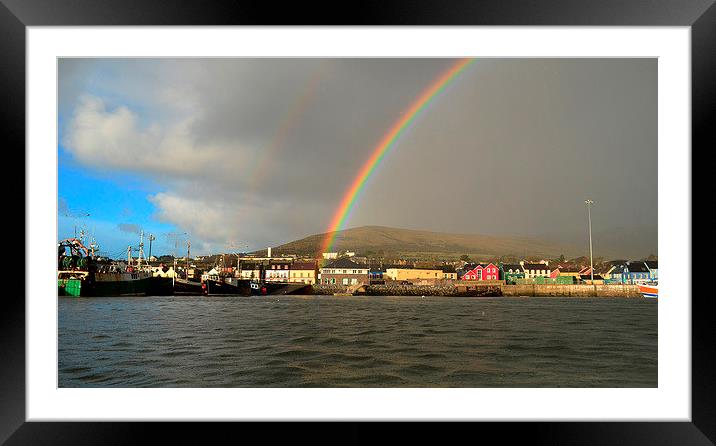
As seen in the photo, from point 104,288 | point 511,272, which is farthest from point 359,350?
point 511,272

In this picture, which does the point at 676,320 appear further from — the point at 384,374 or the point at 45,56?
the point at 384,374


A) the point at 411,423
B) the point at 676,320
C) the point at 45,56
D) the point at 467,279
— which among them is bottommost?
the point at 467,279

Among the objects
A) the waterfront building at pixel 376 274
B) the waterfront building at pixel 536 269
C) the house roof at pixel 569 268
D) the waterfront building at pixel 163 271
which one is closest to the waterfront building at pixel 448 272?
the waterfront building at pixel 376 274

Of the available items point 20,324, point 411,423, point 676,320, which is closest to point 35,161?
point 20,324

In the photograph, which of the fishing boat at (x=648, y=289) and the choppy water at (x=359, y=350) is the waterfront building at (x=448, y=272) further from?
the fishing boat at (x=648, y=289)

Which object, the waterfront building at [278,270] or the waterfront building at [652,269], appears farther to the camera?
the waterfront building at [278,270]

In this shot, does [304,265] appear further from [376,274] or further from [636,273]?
[636,273]

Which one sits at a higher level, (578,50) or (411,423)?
(578,50)
